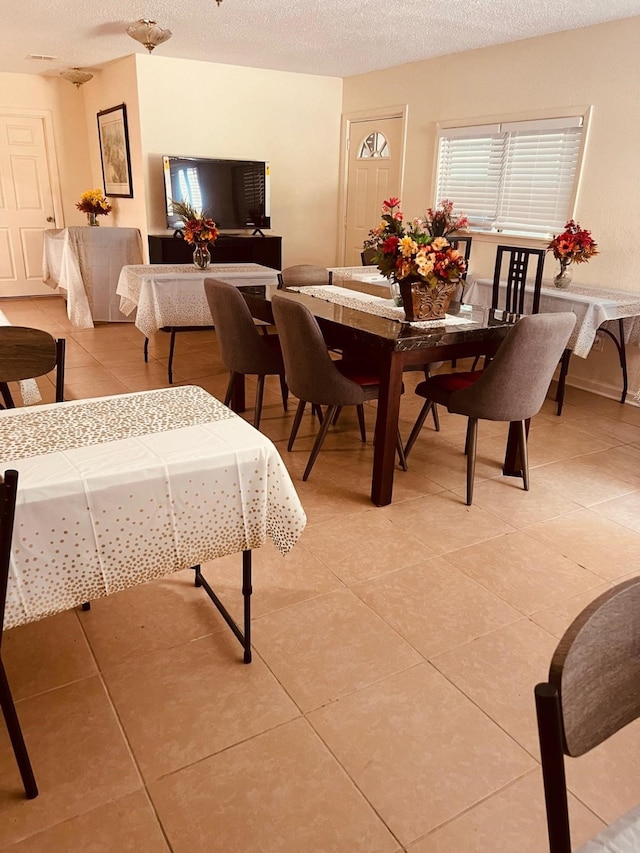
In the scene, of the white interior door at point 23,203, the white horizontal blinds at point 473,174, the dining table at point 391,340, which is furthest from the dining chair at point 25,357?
the white interior door at point 23,203

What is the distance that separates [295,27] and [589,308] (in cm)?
310

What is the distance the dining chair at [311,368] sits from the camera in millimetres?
2780

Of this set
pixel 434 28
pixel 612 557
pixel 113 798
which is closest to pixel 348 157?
pixel 434 28

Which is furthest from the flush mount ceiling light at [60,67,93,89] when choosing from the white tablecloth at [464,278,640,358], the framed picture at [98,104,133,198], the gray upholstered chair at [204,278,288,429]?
the white tablecloth at [464,278,640,358]

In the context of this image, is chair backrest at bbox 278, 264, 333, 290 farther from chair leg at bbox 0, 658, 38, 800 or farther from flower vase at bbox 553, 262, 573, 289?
chair leg at bbox 0, 658, 38, 800

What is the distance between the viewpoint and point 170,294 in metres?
4.37

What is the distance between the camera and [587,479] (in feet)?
10.6

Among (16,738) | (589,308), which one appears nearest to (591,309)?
(589,308)

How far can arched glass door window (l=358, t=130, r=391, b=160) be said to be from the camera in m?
6.46

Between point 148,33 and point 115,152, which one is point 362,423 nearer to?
point 148,33

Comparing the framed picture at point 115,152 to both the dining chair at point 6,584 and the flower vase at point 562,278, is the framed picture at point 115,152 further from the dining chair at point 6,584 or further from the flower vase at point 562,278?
the dining chair at point 6,584

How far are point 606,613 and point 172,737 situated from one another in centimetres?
124

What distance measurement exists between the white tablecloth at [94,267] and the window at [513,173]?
311cm

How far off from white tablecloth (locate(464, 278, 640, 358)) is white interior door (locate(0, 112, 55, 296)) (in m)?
6.21
